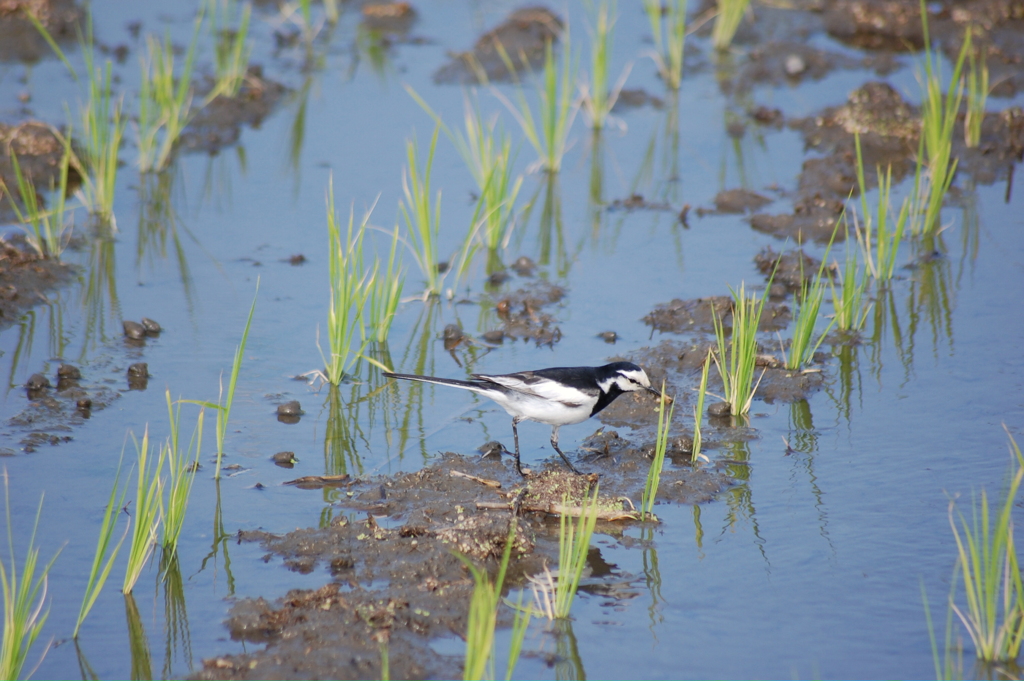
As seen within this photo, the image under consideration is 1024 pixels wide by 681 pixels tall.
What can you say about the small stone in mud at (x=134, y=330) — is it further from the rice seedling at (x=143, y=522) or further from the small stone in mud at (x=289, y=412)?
the rice seedling at (x=143, y=522)

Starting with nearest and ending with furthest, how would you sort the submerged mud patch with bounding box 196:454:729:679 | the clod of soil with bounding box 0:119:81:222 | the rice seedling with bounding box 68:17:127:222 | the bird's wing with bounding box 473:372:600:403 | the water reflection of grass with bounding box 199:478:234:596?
the submerged mud patch with bounding box 196:454:729:679 → the water reflection of grass with bounding box 199:478:234:596 → the bird's wing with bounding box 473:372:600:403 → the rice seedling with bounding box 68:17:127:222 → the clod of soil with bounding box 0:119:81:222

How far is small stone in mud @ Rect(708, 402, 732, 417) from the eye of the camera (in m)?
6.65

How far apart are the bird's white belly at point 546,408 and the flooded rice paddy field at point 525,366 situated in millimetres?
407

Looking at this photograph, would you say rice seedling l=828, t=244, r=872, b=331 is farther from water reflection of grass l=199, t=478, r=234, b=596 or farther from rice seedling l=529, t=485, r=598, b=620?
water reflection of grass l=199, t=478, r=234, b=596

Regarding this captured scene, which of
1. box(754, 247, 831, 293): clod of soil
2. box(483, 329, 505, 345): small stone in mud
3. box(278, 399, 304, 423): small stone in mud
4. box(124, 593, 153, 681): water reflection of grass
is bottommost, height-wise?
box(124, 593, 153, 681): water reflection of grass

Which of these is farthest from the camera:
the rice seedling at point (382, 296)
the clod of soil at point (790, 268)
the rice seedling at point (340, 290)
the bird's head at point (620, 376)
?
the clod of soil at point (790, 268)

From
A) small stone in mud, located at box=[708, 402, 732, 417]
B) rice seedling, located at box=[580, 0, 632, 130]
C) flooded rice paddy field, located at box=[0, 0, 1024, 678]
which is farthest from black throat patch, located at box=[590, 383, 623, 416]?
rice seedling, located at box=[580, 0, 632, 130]

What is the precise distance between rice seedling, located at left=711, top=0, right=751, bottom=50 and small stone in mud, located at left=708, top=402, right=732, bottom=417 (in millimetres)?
8268

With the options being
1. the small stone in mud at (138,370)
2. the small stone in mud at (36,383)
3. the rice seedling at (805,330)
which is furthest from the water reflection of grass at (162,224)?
the rice seedling at (805,330)

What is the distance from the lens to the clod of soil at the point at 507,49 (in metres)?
12.8

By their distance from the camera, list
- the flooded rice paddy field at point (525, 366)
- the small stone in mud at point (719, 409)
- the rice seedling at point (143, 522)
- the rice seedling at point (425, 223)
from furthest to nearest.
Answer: the rice seedling at point (425, 223) < the small stone in mud at point (719, 409) < the flooded rice paddy field at point (525, 366) < the rice seedling at point (143, 522)

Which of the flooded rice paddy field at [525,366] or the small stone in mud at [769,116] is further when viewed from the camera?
the small stone in mud at [769,116]

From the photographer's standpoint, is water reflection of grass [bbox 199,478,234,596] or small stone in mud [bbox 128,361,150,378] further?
small stone in mud [bbox 128,361,150,378]

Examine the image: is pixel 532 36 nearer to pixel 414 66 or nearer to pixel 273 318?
pixel 414 66
